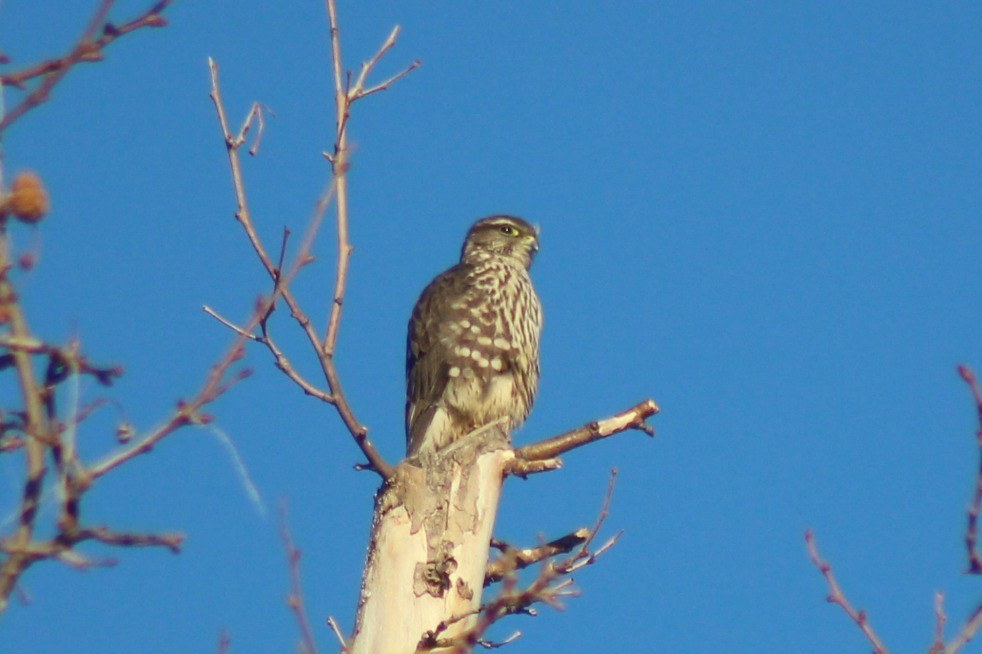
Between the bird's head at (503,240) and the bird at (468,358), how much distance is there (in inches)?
24.2

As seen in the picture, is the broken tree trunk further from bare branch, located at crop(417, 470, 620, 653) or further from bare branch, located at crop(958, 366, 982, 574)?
bare branch, located at crop(958, 366, 982, 574)

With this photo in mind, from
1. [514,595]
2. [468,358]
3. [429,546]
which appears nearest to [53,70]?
[514,595]

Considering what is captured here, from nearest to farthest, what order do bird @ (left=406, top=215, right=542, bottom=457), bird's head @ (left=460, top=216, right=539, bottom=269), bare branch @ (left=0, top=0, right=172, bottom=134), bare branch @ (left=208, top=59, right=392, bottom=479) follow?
bare branch @ (left=0, top=0, right=172, bottom=134), bare branch @ (left=208, top=59, right=392, bottom=479), bird @ (left=406, top=215, right=542, bottom=457), bird's head @ (left=460, top=216, right=539, bottom=269)

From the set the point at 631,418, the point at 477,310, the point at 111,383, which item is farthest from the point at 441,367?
the point at 111,383

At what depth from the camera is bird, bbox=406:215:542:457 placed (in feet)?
23.8

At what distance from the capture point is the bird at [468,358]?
7262mm

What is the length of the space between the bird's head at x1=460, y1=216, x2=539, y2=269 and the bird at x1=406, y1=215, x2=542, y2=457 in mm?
616

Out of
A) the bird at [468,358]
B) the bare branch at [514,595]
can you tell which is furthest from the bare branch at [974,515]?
the bird at [468,358]

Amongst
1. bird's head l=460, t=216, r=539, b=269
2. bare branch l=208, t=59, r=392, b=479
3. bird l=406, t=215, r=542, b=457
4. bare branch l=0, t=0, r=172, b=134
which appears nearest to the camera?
bare branch l=0, t=0, r=172, b=134

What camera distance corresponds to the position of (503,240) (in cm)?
851

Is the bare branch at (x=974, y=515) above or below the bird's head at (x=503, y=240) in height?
below

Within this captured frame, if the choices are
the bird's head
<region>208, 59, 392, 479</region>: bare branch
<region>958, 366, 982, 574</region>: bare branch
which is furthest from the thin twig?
the bird's head

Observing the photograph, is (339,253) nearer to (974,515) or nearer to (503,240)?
(974,515)

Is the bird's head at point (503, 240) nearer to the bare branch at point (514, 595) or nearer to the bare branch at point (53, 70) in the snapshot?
the bare branch at point (514, 595)
